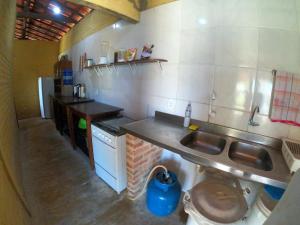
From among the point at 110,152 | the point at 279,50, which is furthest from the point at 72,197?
the point at 279,50

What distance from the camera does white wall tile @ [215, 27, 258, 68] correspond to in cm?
121

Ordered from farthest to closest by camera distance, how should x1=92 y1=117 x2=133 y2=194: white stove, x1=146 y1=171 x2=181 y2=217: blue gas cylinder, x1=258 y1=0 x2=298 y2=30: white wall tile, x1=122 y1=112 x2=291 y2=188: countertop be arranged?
x1=92 y1=117 x2=133 y2=194: white stove
x1=146 y1=171 x2=181 y2=217: blue gas cylinder
x1=258 y1=0 x2=298 y2=30: white wall tile
x1=122 y1=112 x2=291 y2=188: countertop

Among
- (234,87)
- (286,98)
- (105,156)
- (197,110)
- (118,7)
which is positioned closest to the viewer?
(286,98)

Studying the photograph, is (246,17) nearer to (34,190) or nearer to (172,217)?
(172,217)

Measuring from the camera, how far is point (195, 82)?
1514mm

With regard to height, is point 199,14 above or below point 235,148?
above

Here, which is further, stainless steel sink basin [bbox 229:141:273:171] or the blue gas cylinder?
the blue gas cylinder

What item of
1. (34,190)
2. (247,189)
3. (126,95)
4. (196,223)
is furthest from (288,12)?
(34,190)

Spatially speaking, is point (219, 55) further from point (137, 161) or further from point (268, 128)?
point (137, 161)

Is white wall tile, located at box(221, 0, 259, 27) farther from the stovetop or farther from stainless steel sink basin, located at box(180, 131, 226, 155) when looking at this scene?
the stovetop

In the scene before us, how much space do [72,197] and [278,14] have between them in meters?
2.43

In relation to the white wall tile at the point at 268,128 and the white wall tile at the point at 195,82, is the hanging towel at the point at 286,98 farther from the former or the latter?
the white wall tile at the point at 195,82

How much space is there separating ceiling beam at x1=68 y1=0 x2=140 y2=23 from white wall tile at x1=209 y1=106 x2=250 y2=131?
4.52 ft

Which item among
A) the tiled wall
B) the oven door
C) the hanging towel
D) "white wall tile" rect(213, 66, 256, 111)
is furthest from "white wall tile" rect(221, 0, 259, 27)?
the oven door
